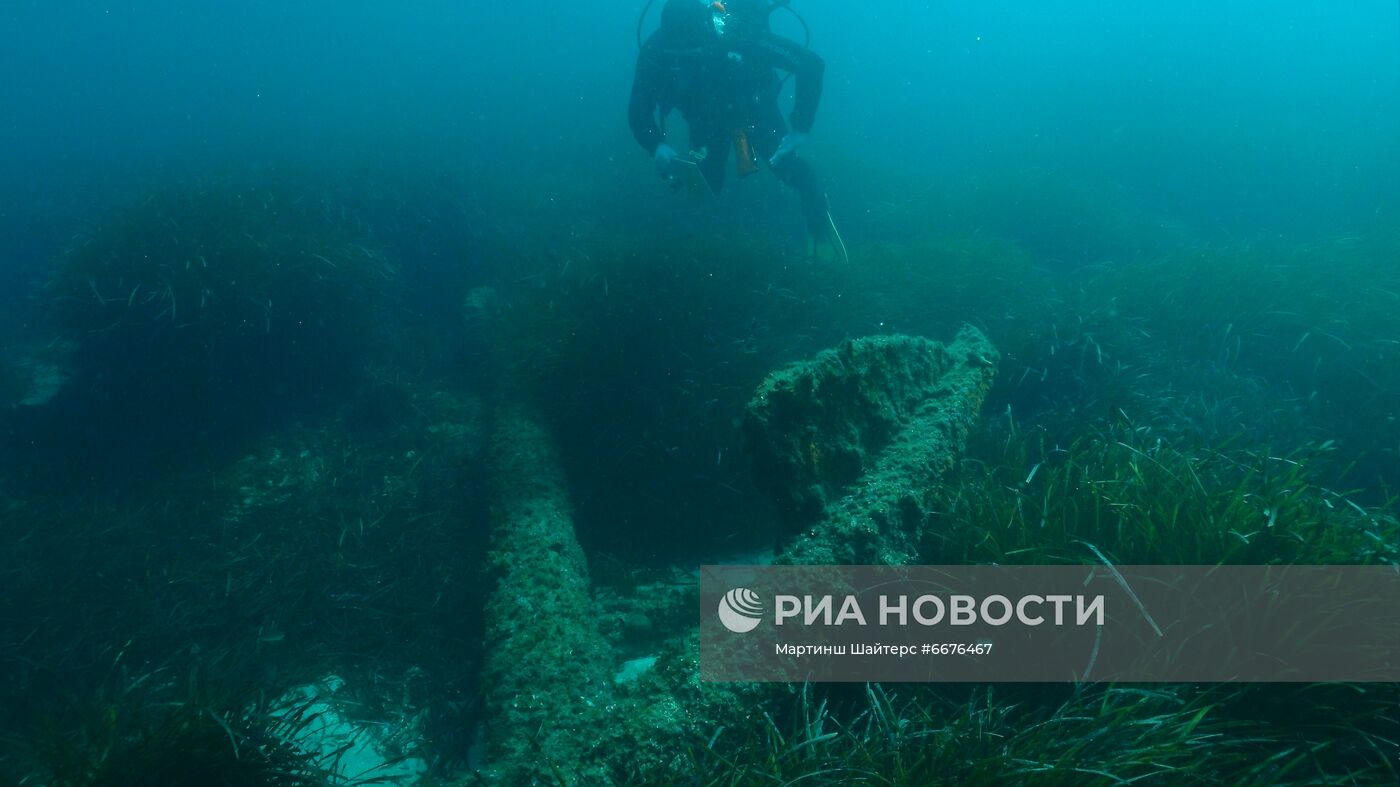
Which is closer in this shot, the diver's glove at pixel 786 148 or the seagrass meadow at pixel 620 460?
the seagrass meadow at pixel 620 460

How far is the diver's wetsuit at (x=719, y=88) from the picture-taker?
24.9 ft

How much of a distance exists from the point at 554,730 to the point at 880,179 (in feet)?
44.3

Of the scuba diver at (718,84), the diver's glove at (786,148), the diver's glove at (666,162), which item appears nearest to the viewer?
the diver's glove at (666,162)

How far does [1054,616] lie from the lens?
2.44 metres

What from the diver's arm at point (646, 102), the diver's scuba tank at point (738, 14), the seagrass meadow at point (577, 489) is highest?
the diver's scuba tank at point (738, 14)

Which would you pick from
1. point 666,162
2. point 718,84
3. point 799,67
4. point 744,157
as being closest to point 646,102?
point 718,84

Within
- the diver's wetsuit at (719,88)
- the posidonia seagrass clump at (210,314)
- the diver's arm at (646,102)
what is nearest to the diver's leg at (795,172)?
the diver's wetsuit at (719,88)

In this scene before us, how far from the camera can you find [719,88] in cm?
771

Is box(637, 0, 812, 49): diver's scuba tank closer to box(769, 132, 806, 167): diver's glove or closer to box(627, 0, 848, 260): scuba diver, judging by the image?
box(627, 0, 848, 260): scuba diver

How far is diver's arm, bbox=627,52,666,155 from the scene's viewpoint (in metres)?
7.64

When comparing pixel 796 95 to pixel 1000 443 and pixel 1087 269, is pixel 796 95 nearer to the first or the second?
pixel 1087 269

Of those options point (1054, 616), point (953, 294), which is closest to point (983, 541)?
point (1054, 616)

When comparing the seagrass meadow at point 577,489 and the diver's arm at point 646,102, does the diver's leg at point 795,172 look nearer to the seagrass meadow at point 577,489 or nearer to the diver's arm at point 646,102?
the seagrass meadow at point 577,489

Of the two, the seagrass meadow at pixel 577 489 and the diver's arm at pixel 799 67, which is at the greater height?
the diver's arm at pixel 799 67
